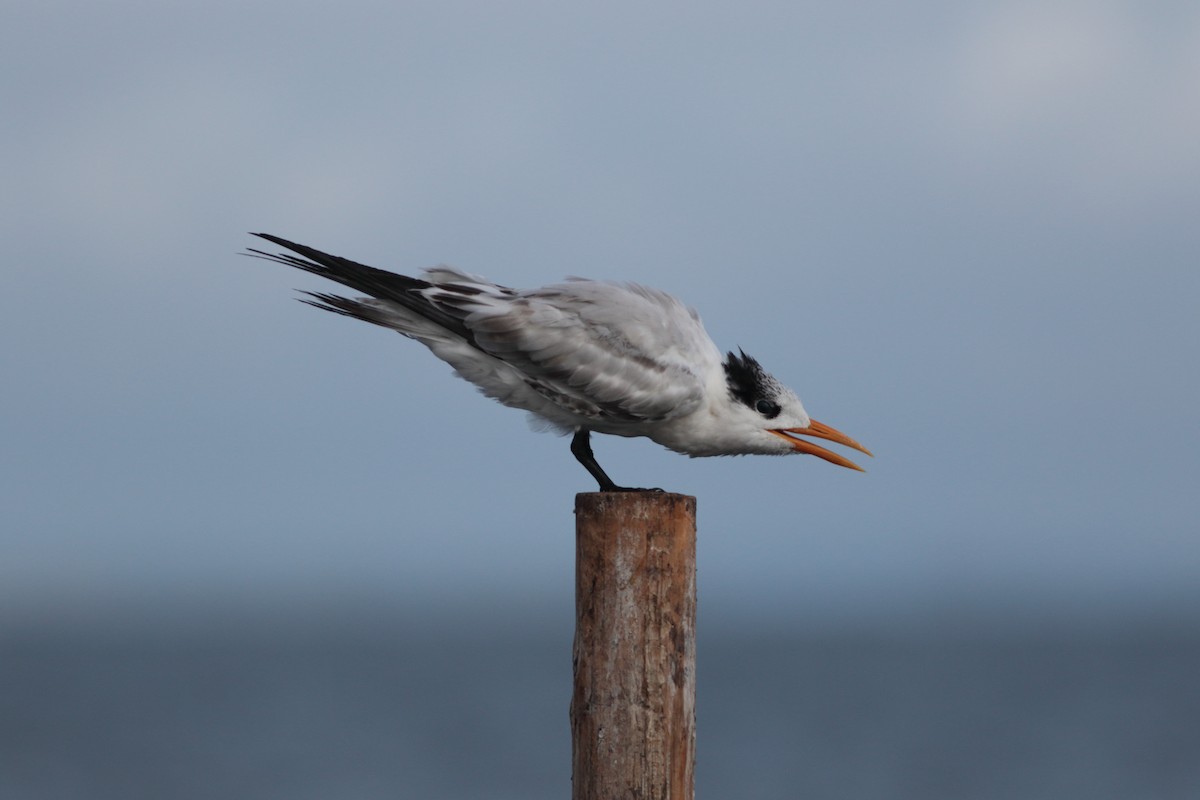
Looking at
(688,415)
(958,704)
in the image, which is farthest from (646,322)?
(958,704)

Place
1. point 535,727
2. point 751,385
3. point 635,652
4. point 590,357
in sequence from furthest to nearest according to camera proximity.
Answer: point 535,727
point 751,385
point 590,357
point 635,652

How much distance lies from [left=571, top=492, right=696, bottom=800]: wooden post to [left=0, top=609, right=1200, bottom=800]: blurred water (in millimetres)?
23850

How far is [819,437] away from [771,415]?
376 millimetres

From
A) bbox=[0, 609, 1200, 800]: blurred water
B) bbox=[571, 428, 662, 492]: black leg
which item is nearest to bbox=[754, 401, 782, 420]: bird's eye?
bbox=[571, 428, 662, 492]: black leg

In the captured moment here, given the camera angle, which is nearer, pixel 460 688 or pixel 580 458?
pixel 580 458

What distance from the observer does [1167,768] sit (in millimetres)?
34781

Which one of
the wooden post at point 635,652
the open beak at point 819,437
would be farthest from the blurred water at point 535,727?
the wooden post at point 635,652

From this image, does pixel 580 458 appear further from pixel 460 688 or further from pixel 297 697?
pixel 460 688

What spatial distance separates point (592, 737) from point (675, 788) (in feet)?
1.21

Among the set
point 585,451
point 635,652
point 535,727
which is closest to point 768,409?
point 585,451

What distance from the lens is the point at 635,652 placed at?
17.9 ft

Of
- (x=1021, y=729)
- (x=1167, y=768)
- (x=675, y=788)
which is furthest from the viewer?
(x=1021, y=729)

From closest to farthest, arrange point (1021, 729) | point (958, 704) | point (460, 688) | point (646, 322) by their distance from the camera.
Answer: point (646, 322) → point (1021, 729) → point (958, 704) → point (460, 688)

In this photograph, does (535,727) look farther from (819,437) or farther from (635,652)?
(635,652)
